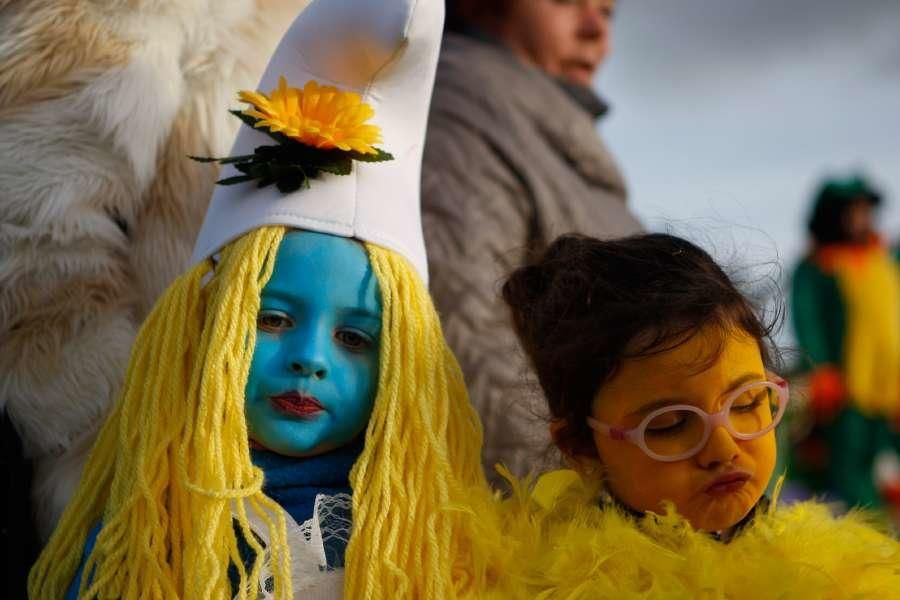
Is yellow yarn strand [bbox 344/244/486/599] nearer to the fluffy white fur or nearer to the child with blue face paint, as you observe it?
the child with blue face paint

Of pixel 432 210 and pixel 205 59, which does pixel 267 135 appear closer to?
pixel 205 59

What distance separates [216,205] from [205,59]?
0.28m

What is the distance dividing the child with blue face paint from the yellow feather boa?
0.21 feet

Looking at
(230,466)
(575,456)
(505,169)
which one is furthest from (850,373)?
(230,466)

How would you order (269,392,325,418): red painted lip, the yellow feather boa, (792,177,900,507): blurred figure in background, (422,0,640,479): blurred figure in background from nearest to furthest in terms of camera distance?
1. the yellow feather boa
2. (269,392,325,418): red painted lip
3. (422,0,640,479): blurred figure in background
4. (792,177,900,507): blurred figure in background

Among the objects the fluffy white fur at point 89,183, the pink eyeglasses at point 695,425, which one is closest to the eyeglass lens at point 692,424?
the pink eyeglasses at point 695,425

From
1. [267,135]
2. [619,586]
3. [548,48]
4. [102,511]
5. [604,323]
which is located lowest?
[102,511]

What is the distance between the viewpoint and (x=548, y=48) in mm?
2475

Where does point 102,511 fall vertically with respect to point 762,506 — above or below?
below

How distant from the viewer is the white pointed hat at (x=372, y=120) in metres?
1.40

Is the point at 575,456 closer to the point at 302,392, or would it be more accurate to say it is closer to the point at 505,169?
the point at 302,392

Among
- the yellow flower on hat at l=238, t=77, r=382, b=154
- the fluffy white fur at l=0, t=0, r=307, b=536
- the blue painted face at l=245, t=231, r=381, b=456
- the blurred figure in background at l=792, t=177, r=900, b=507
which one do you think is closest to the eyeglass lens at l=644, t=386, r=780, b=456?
the blue painted face at l=245, t=231, r=381, b=456

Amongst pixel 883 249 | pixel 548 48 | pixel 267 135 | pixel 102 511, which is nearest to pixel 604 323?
pixel 267 135

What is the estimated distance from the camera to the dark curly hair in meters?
1.28
